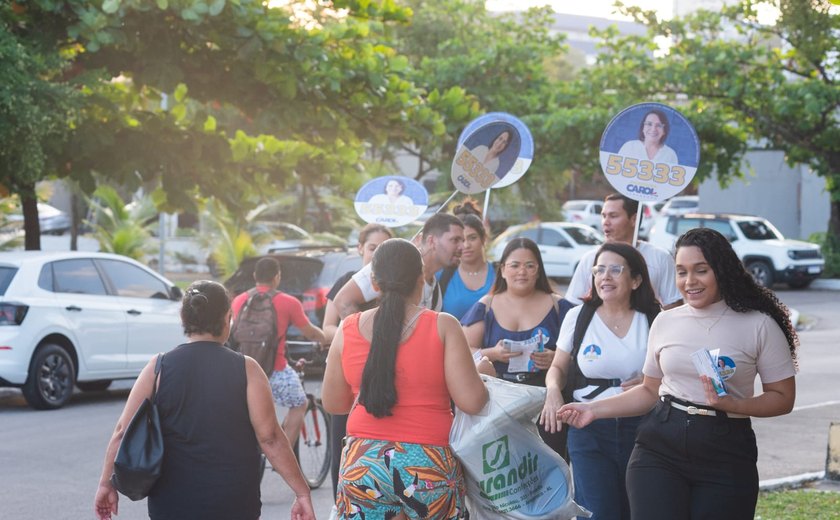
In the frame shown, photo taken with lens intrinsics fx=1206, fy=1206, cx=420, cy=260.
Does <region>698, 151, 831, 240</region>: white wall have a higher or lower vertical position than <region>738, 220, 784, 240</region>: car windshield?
higher

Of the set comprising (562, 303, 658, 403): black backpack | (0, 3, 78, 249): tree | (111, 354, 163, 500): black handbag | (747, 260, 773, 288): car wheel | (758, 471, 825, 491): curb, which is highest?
(0, 3, 78, 249): tree

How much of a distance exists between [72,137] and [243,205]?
2.62m

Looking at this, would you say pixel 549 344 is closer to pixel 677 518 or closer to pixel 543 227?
pixel 677 518

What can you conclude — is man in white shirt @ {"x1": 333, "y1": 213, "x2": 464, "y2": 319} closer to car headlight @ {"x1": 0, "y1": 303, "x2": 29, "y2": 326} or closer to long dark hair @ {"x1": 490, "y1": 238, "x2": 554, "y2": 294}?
long dark hair @ {"x1": 490, "y1": 238, "x2": 554, "y2": 294}

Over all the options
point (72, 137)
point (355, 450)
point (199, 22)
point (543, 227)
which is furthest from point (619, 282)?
point (543, 227)

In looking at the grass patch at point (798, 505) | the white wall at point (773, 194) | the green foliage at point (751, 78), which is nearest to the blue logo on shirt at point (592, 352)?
the grass patch at point (798, 505)

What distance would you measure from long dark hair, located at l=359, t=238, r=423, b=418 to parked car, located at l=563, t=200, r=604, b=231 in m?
41.4

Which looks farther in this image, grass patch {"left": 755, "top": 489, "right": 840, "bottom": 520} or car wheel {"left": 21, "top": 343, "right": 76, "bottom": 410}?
car wheel {"left": 21, "top": 343, "right": 76, "bottom": 410}

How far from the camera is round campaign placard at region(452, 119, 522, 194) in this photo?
7422 millimetres

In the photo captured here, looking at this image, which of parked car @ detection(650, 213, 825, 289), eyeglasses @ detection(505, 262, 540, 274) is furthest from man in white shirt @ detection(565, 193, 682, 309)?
parked car @ detection(650, 213, 825, 289)

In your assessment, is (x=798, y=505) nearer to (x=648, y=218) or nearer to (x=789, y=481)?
(x=789, y=481)

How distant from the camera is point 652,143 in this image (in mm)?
6855

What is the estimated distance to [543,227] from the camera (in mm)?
31031

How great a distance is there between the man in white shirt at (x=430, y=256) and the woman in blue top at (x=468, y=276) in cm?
53
